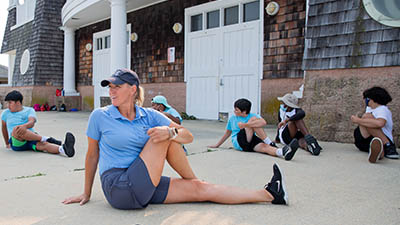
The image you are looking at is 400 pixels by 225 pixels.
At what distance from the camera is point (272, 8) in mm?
7719

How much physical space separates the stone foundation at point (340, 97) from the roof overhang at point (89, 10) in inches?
259

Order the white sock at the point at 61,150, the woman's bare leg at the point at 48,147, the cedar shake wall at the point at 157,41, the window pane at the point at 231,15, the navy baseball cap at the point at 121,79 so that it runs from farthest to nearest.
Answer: the cedar shake wall at the point at 157,41, the window pane at the point at 231,15, the woman's bare leg at the point at 48,147, the white sock at the point at 61,150, the navy baseball cap at the point at 121,79

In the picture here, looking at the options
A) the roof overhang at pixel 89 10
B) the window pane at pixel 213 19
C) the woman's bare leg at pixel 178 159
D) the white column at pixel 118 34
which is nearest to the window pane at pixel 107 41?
the roof overhang at pixel 89 10

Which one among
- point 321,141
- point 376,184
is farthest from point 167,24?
point 376,184

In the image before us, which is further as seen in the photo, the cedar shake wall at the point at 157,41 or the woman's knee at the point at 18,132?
the cedar shake wall at the point at 157,41

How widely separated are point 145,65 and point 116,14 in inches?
97.8

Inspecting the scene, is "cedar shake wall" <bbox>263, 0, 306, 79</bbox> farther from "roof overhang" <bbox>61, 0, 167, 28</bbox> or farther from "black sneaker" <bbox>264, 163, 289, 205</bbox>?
"black sneaker" <bbox>264, 163, 289, 205</bbox>

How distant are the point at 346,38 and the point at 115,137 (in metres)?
4.38

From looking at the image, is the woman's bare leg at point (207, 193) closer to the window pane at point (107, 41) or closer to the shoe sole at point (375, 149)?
the shoe sole at point (375, 149)

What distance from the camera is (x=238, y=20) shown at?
28.2ft

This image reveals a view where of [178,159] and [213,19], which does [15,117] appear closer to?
[178,159]

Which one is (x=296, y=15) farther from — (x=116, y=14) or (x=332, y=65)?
(x=116, y=14)

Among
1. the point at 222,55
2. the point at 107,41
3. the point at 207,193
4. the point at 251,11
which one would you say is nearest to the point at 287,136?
the point at 207,193

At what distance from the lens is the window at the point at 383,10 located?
16.6 ft
